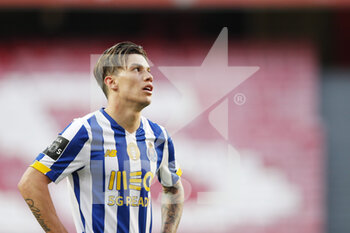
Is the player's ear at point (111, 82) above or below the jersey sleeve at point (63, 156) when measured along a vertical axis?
above

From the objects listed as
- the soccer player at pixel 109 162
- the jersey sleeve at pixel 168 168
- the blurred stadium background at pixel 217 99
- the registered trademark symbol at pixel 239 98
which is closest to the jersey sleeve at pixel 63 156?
the soccer player at pixel 109 162

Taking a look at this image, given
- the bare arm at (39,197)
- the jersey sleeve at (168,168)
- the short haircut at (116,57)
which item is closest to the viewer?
the bare arm at (39,197)

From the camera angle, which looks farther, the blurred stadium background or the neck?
the blurred stadium background

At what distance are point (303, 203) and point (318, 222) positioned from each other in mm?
339

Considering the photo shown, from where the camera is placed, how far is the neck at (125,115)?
3020 mm

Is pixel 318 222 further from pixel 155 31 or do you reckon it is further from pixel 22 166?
pixel 22 166

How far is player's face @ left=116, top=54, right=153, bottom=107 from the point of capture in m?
2.90

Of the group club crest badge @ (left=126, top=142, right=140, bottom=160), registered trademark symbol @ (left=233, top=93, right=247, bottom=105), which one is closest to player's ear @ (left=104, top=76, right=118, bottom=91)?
club crest badge @ (left=126, top=142, right=140, bottom=160)

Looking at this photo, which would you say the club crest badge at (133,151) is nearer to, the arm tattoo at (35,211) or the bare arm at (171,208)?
the bare arm at (171,208)

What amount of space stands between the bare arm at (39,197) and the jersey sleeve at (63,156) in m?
0.04

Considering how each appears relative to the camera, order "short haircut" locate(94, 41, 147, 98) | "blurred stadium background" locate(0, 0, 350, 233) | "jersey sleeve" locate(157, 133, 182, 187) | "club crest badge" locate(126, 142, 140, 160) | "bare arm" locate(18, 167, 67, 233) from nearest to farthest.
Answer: "bare arm" locate(18, 167, 67, 233)
"short haircut" locate(94, 41, 147, 98)
"club crest badge" locate(126, 142, 140, 160)
"jersey sleeve" locate(157, 133, 182, 187)
"blurred stadium background" locate(0, 0, 350, 233)

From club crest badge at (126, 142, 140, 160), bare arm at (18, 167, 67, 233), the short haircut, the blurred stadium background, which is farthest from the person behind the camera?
the blurred stadium background

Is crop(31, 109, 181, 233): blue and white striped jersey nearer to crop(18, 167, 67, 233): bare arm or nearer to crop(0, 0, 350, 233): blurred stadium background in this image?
crop(18, 167, 67, 233): bare arm

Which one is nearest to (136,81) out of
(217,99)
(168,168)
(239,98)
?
(168,168)
